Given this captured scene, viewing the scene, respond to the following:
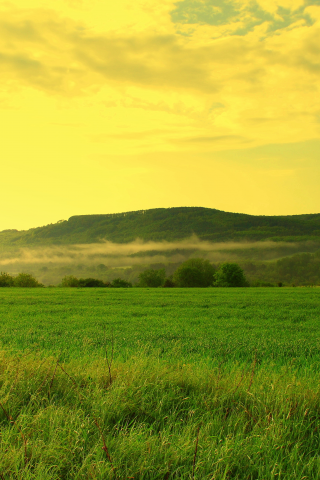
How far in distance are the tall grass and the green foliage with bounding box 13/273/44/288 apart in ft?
248

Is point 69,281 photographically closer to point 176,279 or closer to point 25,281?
point 25,281

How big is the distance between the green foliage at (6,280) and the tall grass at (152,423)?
245ft

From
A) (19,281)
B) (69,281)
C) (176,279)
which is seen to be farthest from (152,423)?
(176,279)

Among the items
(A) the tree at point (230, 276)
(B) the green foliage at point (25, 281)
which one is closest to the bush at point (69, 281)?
(B) the green foliage at point (25, 281)

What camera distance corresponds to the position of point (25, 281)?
76250mm

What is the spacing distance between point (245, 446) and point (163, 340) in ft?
21.9

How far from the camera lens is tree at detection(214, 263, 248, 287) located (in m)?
82.9

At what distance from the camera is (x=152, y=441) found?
3.07 meters

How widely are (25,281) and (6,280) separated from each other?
392 cm

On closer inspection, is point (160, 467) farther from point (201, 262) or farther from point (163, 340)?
point (201, 262)

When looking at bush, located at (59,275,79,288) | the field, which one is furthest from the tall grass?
bush, located at (59,275,79,288)

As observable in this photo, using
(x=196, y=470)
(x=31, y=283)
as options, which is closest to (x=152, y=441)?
(x=196, y=470)

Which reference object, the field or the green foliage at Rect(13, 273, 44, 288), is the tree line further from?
the field

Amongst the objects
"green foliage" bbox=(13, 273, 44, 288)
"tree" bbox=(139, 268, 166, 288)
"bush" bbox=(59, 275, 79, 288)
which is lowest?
"tree" bbox=(139, 268, 166, 288)
